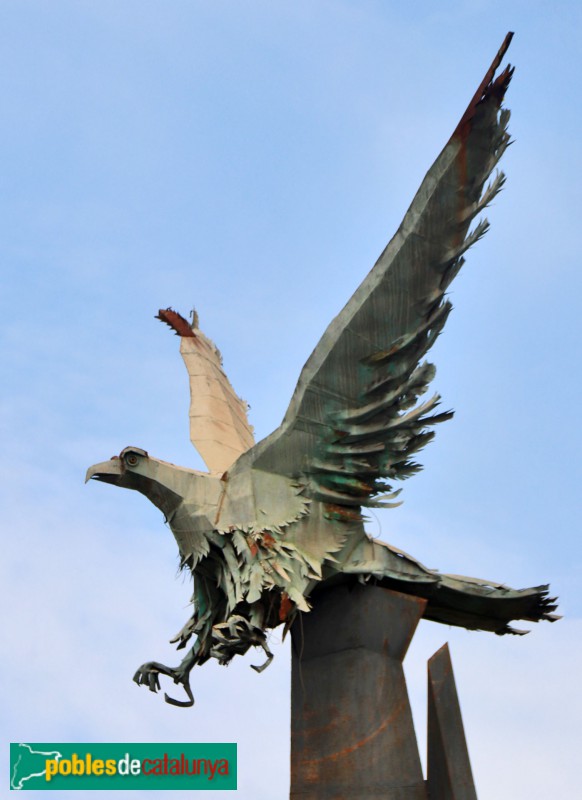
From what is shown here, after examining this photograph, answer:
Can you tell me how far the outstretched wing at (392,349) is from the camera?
11445 millimetres

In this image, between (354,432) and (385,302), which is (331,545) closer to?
(354,432)

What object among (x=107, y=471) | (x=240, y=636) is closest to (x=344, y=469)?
(x=240, y=636)

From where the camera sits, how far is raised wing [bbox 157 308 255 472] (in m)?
14.2

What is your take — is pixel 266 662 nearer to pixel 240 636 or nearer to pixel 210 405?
pixel 240 636

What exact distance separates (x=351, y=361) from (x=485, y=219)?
183 centimetres

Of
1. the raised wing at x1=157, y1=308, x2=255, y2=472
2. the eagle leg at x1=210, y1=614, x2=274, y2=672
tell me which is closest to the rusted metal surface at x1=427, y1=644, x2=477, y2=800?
the eagle leg at x1=210, y1=614, x2=274, y2=672

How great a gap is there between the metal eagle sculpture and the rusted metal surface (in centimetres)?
87

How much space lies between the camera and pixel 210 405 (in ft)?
48.3

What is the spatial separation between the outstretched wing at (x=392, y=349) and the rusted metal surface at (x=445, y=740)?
5.98ft

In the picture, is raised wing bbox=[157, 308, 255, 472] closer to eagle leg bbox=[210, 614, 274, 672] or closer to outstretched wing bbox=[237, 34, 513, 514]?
outstretched wing bbox=[237, 34, 513, 514]

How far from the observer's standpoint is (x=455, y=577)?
13.1 m

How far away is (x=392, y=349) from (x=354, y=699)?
334cm

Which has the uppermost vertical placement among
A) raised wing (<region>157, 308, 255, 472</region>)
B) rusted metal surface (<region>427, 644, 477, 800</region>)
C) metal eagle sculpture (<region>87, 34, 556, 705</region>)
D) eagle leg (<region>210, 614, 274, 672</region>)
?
raised wing (<region>157, 308, 255, 472</region>)

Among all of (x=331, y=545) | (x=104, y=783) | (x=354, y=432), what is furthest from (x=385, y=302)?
(x=104, y=783)
